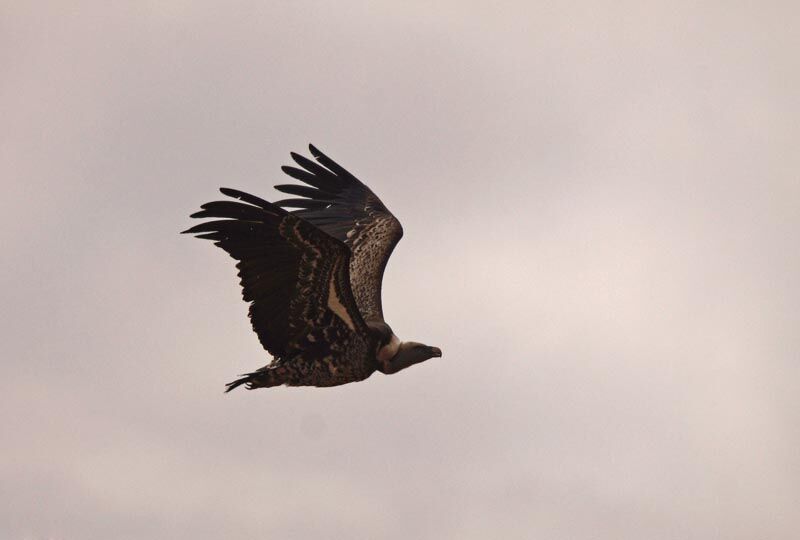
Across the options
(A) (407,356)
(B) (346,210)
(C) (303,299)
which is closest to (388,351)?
(A) (407,356)

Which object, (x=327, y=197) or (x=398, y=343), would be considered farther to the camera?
(x=327, y=197)

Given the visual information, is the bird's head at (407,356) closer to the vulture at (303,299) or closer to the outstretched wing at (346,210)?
the vulture at (303,299)

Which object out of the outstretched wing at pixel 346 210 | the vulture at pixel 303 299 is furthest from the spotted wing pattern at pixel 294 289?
the outstretched wing at pixel 346 210

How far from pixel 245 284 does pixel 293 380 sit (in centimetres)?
259

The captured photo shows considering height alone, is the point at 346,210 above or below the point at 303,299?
above

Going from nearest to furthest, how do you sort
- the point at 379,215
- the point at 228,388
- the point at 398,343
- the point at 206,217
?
the point at 206,217, the point at 228,388, the point at 398,343, the point at 379,215

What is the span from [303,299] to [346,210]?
7504 millimetres

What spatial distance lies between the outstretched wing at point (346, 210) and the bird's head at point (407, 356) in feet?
9.86

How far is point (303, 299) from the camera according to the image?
25.2 m

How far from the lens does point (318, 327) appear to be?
1013 inches

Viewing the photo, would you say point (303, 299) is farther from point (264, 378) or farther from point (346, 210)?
point (346, 210)

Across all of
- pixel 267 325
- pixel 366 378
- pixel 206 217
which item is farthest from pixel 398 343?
pixel 206 217

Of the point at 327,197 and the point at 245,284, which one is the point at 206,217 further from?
the point at 327,197

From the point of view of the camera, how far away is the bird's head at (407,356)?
26.9 meters
